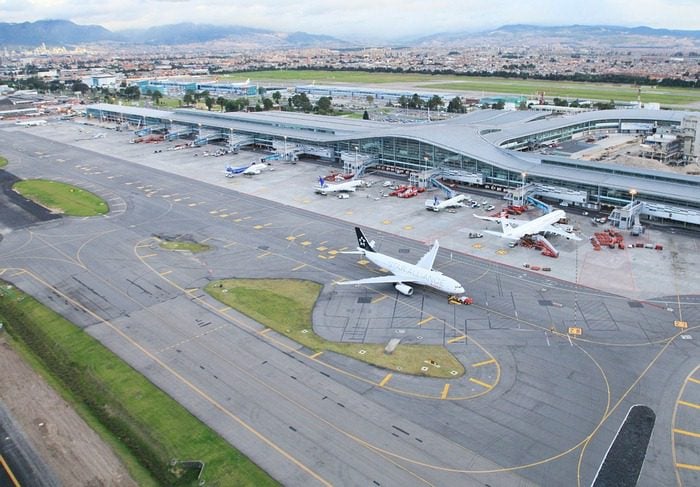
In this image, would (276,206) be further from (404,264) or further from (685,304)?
(685,304)

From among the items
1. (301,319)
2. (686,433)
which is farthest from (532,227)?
(686,433)

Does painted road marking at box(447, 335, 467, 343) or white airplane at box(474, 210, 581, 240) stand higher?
white airplane at box(474, 210, 581, 240)

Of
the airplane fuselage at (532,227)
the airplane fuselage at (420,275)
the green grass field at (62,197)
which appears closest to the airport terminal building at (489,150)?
the airplane fuselage at (532,227)

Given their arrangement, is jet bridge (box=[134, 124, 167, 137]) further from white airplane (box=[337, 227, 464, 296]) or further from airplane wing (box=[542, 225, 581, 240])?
airplane wing (box=[542, 225, 581, 240])

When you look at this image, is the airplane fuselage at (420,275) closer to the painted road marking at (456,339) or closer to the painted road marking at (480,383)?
the painted road marking at (456,339)

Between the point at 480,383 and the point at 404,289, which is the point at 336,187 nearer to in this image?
the point at 404,289

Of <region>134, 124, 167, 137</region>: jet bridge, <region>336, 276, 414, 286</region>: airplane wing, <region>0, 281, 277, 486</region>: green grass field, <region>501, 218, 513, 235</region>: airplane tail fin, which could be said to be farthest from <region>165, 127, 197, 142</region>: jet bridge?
<region>336, 276, 414, 286</region>: airplane wing

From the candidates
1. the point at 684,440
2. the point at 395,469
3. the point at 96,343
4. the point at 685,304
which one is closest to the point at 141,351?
the point at 96,343
